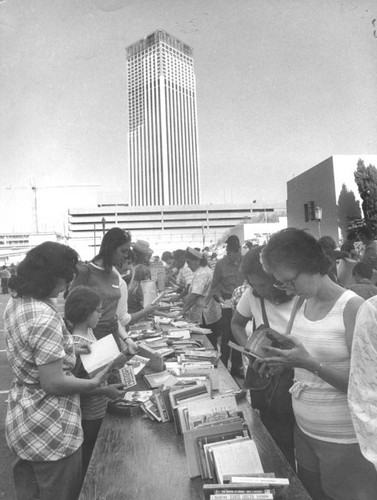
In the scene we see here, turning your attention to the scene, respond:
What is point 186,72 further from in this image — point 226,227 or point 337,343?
point 337,343

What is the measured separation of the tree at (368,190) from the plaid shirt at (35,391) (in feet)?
84.0

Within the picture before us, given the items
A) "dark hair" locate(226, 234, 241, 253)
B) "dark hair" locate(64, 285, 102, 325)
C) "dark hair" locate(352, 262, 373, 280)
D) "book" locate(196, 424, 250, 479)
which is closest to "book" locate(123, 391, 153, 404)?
"dark hair" locate(64, 285, 102, 325)

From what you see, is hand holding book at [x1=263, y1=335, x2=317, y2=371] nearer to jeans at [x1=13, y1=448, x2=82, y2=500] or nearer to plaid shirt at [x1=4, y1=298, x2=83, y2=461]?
plaid shirt at [x1=4, y1=298, x2=83, y2=461]

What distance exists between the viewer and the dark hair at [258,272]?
2568 millimetres

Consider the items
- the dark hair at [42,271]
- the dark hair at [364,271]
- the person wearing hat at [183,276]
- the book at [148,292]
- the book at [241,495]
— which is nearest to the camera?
the book at [241,495]

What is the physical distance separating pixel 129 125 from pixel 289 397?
465 feet

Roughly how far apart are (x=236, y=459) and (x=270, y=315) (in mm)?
1224

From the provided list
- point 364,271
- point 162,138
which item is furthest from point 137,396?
point 162,138

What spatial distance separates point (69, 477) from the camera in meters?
2.01

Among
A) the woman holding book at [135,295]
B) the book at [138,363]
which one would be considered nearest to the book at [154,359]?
the book at [138,363]

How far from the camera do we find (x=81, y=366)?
2502 millimetres

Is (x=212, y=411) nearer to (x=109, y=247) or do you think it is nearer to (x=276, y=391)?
(x=276, y=391)

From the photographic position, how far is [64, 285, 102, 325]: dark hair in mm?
2775

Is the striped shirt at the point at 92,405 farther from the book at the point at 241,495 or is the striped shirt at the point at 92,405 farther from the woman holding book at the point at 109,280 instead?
the book at the point at 241,495
